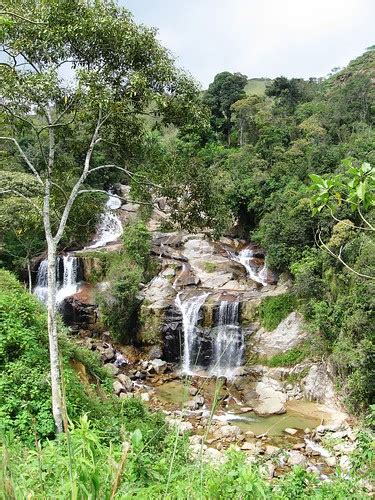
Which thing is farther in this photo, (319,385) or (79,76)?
(319,385)

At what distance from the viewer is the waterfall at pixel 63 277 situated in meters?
19.6

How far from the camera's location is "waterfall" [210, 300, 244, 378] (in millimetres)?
15773

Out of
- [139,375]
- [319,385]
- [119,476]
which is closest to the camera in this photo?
[119,476]

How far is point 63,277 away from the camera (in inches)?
787

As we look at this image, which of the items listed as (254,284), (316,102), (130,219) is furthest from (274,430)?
(316,102)

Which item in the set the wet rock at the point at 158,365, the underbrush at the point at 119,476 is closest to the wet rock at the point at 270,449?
the wet rock at the point at 158,365

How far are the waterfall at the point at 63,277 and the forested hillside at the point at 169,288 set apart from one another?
0.10 meters

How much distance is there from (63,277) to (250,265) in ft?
31.7

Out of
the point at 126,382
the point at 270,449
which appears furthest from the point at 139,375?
the point at 270,449

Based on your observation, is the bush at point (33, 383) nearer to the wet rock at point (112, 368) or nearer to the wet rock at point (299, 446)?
the wet rock at point (299, 446)

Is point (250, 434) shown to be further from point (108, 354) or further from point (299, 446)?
point (108, 354)

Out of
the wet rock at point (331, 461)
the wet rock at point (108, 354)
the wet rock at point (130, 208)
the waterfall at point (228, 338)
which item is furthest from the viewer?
the wet rock at point (130, 208)

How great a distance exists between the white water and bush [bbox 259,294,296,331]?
3258 mm

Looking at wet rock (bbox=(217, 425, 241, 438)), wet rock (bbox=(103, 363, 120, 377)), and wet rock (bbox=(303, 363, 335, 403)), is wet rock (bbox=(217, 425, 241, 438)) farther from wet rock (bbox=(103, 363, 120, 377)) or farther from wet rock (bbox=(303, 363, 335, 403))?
wet rock (bbox=(103, 363, 120, 377))
